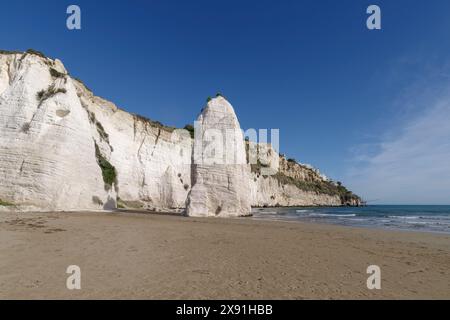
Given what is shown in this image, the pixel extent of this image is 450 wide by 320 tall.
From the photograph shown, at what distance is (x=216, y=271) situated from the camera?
4.99 m

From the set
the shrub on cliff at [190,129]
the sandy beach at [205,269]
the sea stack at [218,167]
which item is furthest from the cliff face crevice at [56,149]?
the shrub on cliff at [190,129]

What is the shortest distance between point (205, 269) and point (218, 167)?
16814 mm

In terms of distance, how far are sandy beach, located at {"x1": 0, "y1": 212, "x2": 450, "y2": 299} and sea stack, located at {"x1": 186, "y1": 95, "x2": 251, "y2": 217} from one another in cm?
1282

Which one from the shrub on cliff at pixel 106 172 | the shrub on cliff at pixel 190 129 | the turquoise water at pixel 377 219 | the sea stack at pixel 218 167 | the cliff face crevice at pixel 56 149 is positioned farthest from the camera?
the shrub on cliff at pixel 190 129

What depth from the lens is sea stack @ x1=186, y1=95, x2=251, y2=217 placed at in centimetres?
2112

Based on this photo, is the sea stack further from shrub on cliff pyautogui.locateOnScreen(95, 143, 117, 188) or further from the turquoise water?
shrub on cliff pyautogui.locateOnScreen(95, 143, 117, 188)

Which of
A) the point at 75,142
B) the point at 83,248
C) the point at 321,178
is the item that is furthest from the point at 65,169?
the point at 321,178

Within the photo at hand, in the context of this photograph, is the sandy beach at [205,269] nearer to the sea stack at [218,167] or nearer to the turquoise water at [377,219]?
the turquoise water at [377,219]

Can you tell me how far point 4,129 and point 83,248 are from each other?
1793cm

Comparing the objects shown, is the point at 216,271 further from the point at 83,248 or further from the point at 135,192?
the point at 135,192

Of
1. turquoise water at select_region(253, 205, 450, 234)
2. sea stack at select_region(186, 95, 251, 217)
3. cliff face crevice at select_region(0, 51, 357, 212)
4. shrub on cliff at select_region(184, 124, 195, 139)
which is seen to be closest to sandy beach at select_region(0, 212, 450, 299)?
turquoise water at select_region(253, 205, 450, 234)

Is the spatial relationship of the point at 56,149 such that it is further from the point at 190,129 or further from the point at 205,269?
the point at 190,129

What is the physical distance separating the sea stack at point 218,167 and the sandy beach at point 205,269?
12.8 metres

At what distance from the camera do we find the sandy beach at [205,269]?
12.8ft
